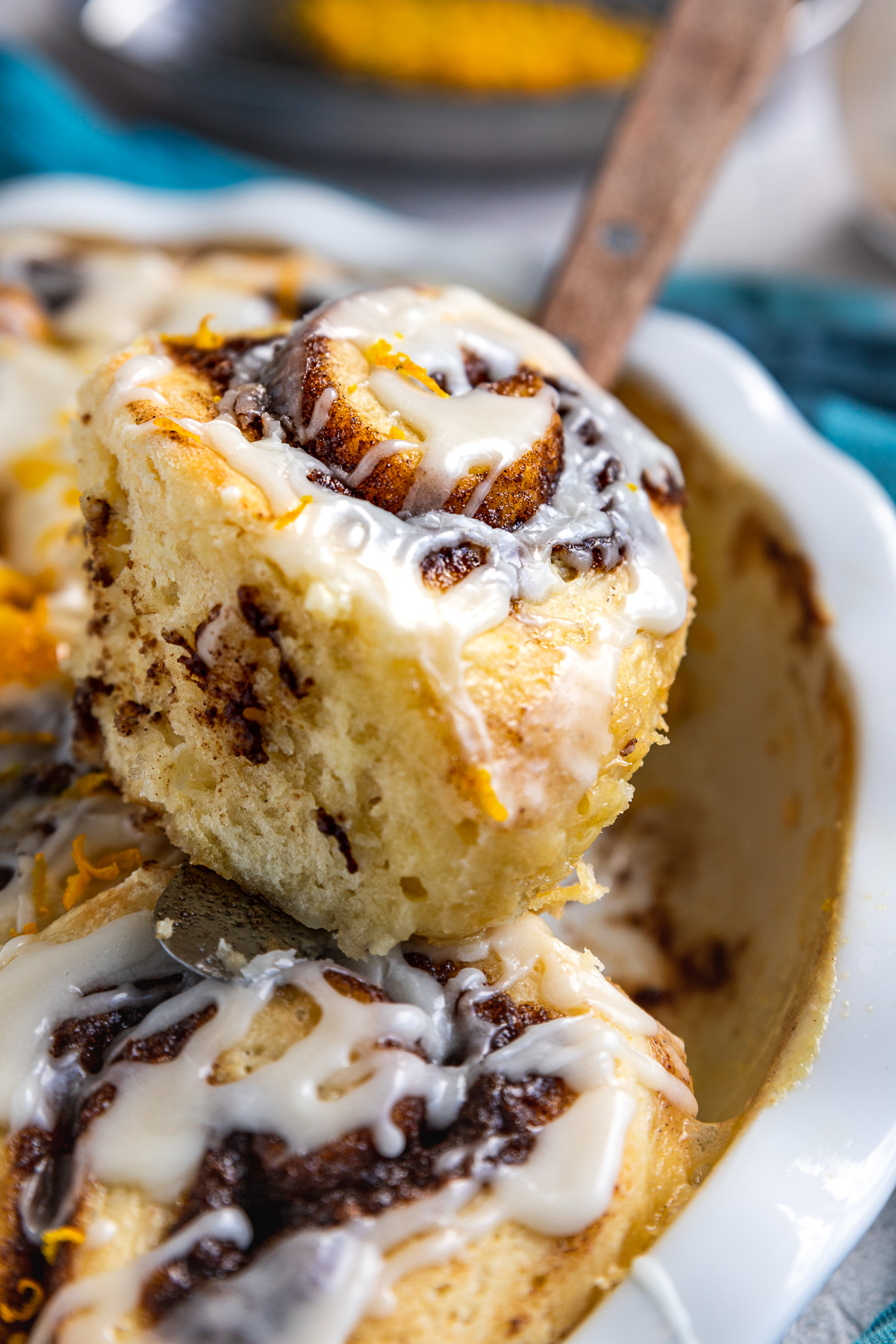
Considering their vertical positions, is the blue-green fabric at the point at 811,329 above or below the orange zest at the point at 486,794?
above

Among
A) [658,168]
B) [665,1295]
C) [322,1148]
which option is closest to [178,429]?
[322,1148]

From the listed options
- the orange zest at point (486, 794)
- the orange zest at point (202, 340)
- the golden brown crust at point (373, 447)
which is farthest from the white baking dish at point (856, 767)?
the orange zest at point (202, 340)

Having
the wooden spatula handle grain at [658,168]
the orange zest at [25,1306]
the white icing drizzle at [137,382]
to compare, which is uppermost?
the wooden spatula handle grain at [658,168]

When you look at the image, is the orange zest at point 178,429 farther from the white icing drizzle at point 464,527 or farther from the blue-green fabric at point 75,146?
the blue-green fabric at point 75,146

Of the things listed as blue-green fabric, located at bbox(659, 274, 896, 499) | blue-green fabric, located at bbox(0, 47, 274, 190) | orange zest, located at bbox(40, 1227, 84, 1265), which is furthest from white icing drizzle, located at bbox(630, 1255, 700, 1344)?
blue-green fabric, located at bbox(0, 47, 274, 190)

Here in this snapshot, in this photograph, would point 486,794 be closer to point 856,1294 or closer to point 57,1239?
point 57,1239

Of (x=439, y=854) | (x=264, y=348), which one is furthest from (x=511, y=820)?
(x=264, y=348)

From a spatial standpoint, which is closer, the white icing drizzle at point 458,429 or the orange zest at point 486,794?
the orange zest at point 486,794

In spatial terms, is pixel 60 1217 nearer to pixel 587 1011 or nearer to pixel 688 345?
pixel 587 1011

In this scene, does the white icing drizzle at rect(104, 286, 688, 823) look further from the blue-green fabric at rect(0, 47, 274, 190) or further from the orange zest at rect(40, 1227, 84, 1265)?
the blue-green fabric at rect(0, 47, 274, 190)
